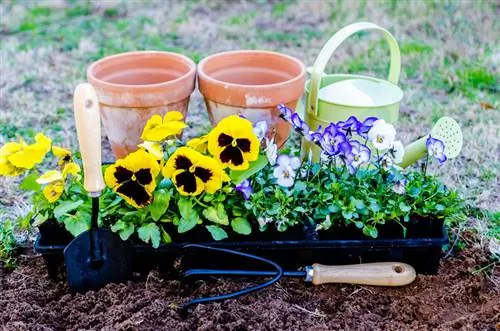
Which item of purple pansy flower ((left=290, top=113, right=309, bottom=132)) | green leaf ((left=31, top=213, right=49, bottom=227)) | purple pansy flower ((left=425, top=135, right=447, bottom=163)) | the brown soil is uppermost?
purple pansy flower ((left=290, top=113, right=309, bottom=132))

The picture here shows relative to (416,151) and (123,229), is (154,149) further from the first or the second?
(416,151)

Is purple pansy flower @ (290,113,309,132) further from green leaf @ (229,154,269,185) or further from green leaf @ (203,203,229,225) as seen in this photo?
green leaf @ (203,203,229,225)

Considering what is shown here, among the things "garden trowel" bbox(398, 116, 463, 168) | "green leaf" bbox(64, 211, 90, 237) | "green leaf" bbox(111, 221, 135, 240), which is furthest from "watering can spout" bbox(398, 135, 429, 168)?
"green leaf" bbox(64, 211, 90, 237)

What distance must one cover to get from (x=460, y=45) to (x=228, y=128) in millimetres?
2282

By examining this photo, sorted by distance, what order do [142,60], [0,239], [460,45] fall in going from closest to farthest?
[0,239]
[142,60]
[460,45]

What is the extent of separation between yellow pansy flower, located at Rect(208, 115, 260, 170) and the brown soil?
1.05 ft

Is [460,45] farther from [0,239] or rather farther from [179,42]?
[0,239]

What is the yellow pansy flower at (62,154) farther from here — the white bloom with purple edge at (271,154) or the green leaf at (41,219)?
the white bloom with purple edge at (271,154)

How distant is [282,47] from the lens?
362 centimetres

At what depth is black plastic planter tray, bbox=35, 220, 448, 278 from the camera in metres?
1.69

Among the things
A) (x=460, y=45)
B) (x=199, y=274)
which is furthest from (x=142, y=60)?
(x=460, y=45)

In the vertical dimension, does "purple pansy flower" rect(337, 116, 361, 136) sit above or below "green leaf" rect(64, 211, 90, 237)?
above

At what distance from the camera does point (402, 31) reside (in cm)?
376

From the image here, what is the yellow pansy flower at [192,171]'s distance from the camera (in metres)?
1.59
